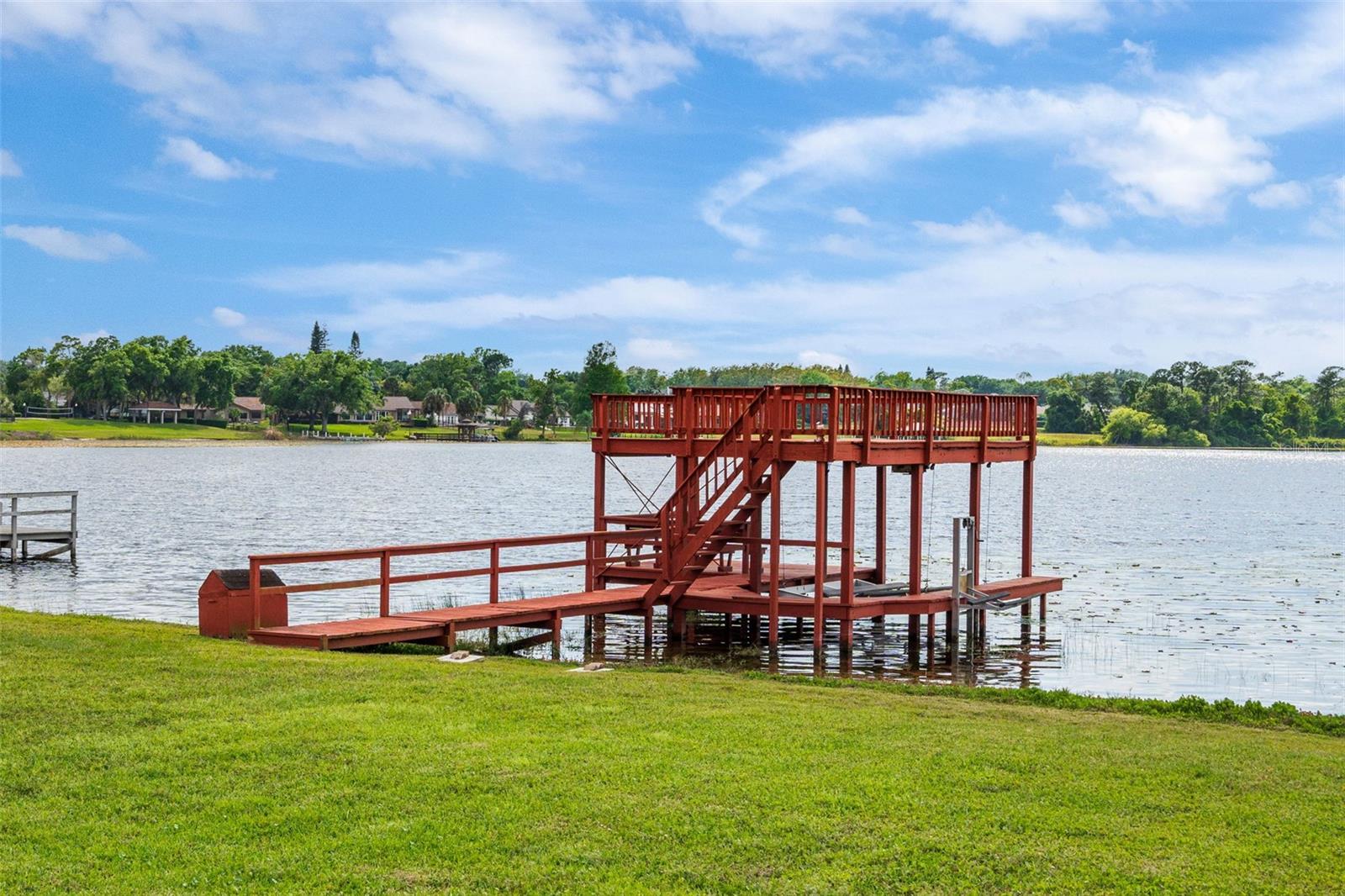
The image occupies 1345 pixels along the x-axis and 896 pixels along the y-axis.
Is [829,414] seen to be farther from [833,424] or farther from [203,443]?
[203,443]

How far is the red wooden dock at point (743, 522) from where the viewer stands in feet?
63.0

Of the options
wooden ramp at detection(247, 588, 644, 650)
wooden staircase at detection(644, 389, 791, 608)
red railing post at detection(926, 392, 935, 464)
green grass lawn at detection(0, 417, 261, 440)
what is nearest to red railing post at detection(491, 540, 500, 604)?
wooden ramp at detection(247, 588, 644, 650)

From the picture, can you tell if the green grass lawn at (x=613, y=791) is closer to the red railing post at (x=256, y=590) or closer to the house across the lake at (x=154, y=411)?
the red railing post at (x=256, y=590)

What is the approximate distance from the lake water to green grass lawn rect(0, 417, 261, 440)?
49373 millimetres

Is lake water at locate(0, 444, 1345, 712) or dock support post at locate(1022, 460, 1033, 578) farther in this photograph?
dock support post at locate(1022, 460, 1033, 578)

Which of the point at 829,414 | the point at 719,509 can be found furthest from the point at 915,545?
the point at 829,414

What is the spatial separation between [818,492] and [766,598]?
1935 mm

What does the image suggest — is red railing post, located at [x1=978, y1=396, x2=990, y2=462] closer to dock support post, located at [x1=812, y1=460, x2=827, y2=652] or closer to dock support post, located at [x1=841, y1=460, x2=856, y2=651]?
dock support post, located at [x1=841, y1=460, x2=856, y2=651]

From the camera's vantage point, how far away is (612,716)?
38.5 feet

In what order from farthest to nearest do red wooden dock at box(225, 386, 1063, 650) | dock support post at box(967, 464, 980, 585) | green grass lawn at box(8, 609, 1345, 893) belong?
1. dock support post at box(967, 464, 980, 585)
2. red wooden dock at box(225, 386, 1063, 650)
3. green grass lawn at box(8, 609, 1345, 893)

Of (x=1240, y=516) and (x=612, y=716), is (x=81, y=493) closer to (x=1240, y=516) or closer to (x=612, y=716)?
(x=1240, y=516)

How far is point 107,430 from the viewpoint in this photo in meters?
163

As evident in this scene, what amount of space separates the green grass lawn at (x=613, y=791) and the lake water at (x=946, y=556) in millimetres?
7541

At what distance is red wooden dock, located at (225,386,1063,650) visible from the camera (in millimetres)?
19188
